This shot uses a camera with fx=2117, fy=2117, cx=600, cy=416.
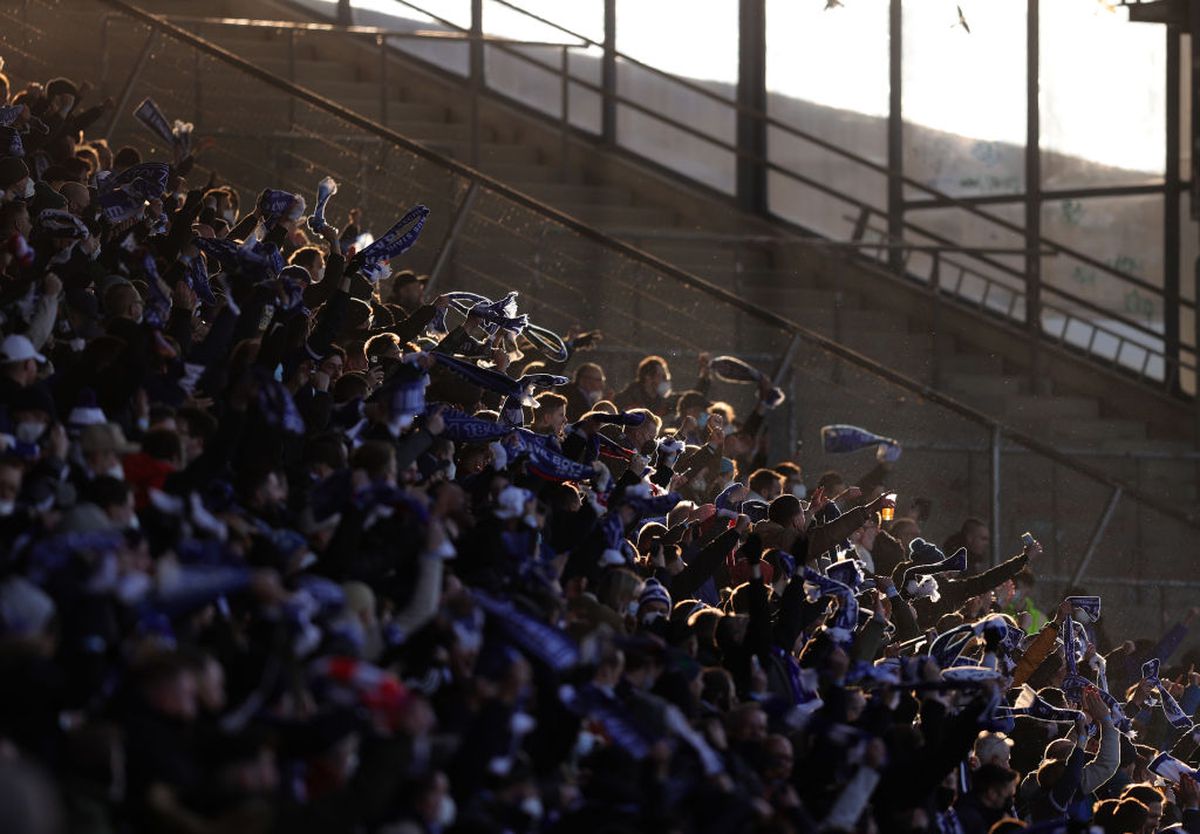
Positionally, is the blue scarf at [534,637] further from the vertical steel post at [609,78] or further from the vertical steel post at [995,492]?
the vertical steel post at [609,78]

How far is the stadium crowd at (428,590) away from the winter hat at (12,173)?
1 centimetres

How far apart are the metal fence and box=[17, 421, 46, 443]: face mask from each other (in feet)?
19.6

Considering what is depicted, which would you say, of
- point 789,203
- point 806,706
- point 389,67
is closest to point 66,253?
point 806,706

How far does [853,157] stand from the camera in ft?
61.7

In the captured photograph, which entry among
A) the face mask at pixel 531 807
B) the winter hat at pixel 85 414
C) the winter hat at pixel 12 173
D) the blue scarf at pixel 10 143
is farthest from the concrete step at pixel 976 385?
the face mask at pixel 531 807

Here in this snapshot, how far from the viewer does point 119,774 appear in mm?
5637

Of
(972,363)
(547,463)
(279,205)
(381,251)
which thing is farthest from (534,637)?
(972,363)

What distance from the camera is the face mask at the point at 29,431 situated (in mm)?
8047

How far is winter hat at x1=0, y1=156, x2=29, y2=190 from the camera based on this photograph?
434 inches

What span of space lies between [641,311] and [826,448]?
1.59m

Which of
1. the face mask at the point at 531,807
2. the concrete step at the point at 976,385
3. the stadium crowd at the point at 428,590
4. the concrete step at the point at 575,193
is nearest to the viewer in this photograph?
the stadium crowd at the point at 428,590

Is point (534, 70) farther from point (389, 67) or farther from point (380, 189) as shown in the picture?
point (380, 189)

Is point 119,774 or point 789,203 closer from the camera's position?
point 119,774

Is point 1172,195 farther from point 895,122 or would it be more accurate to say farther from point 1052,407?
point 1052,407
